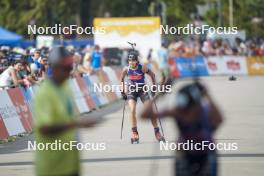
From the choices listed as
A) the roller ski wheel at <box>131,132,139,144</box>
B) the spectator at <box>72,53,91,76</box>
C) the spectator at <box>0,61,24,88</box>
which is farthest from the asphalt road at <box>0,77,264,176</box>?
the spectator at <box>72,53,91,76</box>

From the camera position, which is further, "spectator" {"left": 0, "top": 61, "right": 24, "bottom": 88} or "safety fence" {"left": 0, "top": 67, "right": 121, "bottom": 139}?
"spectator" {"left": 0, "top": 61, "right": 24, "bottom": 88}

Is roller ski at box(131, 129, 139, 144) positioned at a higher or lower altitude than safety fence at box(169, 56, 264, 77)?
lower

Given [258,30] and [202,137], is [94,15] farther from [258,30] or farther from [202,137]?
[202,137]

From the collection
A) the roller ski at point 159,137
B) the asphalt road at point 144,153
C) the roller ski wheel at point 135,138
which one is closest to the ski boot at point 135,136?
the roller ski wheel at point 135,138

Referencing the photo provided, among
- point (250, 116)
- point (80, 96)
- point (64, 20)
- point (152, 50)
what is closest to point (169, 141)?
point (250, 116)

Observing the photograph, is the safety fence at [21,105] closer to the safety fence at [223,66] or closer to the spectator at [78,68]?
the spectator at [78,68]

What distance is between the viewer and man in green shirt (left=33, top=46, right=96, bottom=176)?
865cm

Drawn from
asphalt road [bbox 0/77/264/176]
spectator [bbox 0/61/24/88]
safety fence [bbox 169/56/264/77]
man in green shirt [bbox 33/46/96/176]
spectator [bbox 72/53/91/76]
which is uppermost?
safety fence [bbox 169/56/264/77]

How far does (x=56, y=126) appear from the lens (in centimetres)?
860

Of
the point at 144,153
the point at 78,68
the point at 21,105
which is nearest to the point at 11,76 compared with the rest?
the point at 21,105

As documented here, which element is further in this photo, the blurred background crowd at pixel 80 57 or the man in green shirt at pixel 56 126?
the blurred background crowd at pixel 80 57

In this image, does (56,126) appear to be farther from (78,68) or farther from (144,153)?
(78,68)

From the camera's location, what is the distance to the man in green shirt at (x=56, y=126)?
8648mm

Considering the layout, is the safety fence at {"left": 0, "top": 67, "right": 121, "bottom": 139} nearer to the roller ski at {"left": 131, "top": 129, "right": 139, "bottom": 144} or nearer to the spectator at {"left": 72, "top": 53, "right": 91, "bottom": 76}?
the spectator at {"left": 72, "top": 53, "right": 91, "bottom": 76}
